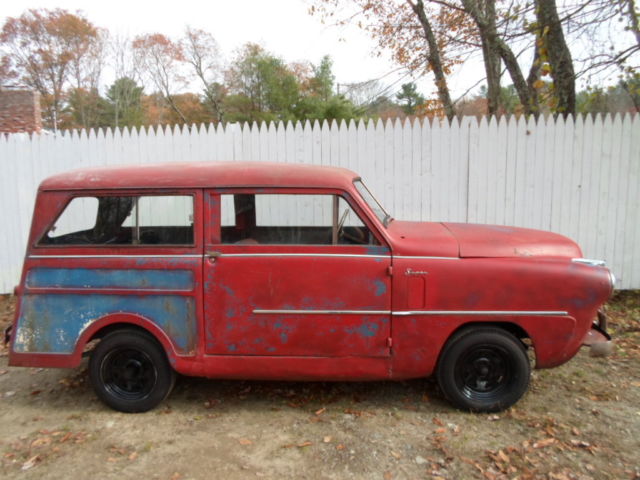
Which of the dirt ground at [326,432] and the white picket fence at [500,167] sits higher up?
the white picket fence at [500,167]

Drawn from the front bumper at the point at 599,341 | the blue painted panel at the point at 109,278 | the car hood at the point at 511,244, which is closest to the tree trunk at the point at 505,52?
the car hood at the point at 511,244

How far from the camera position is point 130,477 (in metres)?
2.88

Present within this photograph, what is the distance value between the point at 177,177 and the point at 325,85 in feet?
Answer: 111

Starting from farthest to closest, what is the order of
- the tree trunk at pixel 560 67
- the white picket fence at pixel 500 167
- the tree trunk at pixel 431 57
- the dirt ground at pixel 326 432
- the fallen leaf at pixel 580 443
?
the tree trunk at pixel 431 57 → the tree trunk at pixel 560 67 → the white picket fence at pixel 500 167 → the fallen leaf at pixel 580 443 → the dirt ground at pixel 326 432

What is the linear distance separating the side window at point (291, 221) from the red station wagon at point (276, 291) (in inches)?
0.5

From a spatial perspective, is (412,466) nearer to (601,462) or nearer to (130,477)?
(601,462)

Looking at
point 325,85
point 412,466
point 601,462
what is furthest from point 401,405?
point 325,85

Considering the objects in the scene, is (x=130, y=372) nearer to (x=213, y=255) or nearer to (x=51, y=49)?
(x=213, y=255)

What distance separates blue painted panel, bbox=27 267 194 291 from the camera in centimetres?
345

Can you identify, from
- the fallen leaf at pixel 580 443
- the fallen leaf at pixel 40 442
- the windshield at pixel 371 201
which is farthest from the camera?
the windshield at pixel 371 201

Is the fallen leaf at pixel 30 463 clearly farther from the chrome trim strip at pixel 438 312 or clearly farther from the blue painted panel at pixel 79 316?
the chrome trim strip at pixel 438 312

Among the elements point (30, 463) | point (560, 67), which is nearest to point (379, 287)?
point (30, 463)

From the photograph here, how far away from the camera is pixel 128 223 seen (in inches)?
140

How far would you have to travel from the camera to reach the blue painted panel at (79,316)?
3469mm
